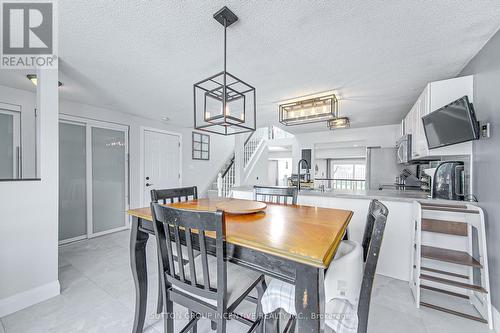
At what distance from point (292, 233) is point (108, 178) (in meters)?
3.92

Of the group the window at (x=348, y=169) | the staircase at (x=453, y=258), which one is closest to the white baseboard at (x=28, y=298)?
the staircase at (x=453, y=258)

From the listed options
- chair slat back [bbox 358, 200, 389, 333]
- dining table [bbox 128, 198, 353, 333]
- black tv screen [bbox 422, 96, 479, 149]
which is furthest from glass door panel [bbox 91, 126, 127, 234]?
black tv screen [bbox 422, 96, 479, 149]

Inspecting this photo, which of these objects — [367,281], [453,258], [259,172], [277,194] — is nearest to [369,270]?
[367,281]

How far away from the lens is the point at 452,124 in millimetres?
1923

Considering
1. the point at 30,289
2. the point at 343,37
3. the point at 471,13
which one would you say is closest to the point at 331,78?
the point at 343,37

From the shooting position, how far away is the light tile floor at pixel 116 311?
5.24ft

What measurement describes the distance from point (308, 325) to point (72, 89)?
12.4 ft

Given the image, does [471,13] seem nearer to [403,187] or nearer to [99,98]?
[403,187]

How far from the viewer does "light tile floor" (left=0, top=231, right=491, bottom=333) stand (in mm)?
1596

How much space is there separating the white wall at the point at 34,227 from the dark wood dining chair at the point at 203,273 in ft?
5.34

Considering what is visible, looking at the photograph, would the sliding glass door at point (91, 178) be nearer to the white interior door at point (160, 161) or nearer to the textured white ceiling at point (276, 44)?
the white interior door at point (160, 161)

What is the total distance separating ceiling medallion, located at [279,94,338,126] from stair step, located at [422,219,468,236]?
152 cm

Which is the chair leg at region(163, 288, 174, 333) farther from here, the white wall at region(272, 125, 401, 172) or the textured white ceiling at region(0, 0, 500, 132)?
the white wall at region(272, 125, 401, 172)

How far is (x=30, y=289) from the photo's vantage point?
186cm
